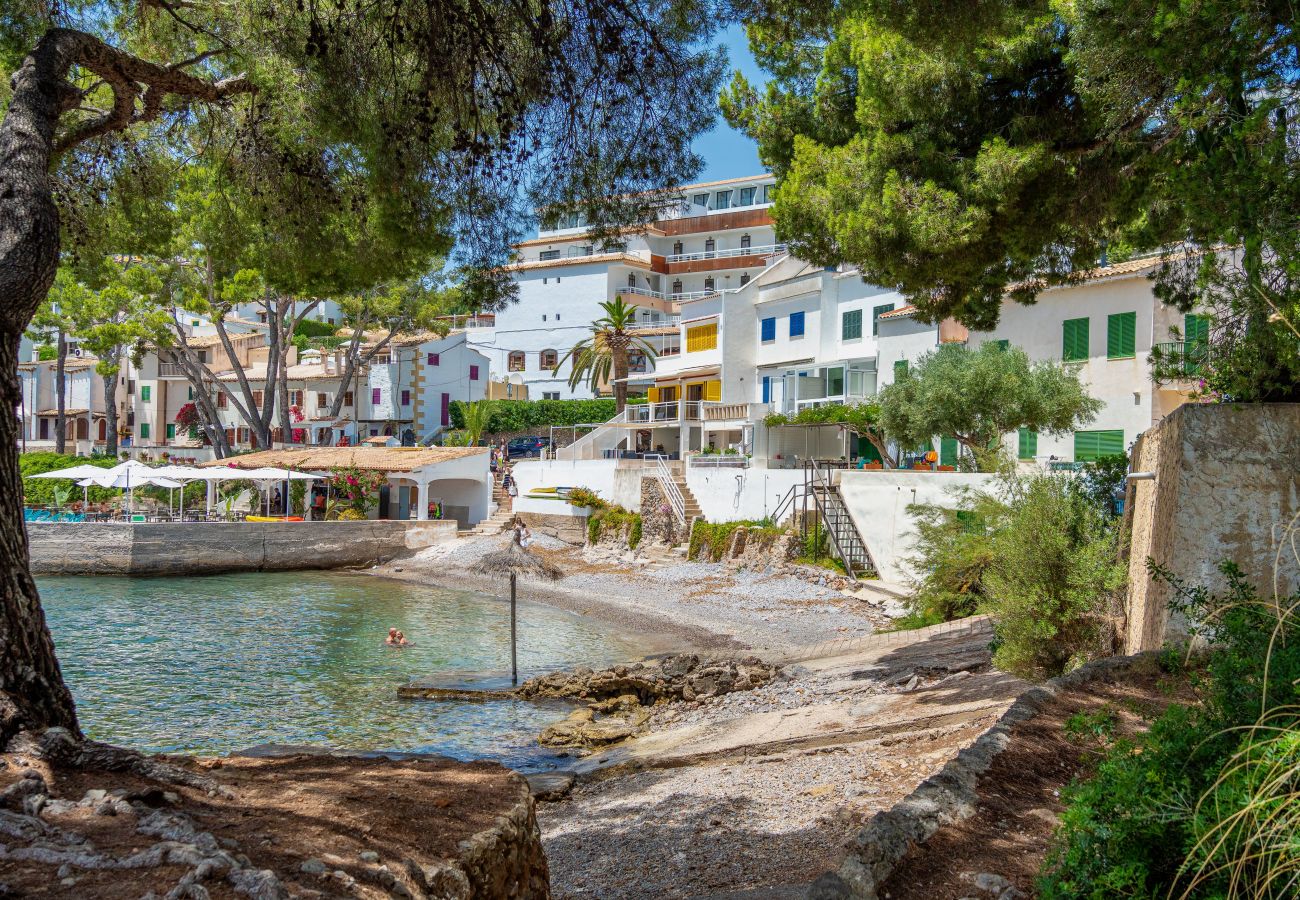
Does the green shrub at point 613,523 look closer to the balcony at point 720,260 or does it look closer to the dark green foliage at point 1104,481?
the dark green foliage at point 1104,481

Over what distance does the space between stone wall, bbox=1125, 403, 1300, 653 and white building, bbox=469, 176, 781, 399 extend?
2006 inches

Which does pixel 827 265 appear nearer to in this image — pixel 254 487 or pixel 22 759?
pixel 22 759

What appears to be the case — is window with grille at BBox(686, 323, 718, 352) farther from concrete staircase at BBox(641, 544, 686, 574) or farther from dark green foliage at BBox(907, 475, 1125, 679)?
dark green foliage at BBox(907, 475, 1125, 679)

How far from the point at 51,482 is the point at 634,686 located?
3870cm

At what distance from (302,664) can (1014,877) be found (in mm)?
18579

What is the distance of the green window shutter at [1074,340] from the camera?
26.7 metres

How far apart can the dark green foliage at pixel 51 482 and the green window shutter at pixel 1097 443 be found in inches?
1470

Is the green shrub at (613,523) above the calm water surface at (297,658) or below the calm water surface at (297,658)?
above

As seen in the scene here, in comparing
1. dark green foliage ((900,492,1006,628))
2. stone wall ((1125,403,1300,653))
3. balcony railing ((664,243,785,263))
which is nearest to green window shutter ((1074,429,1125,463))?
dark green foliage ((900,492,1006,628))

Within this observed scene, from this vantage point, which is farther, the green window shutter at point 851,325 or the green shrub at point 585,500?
the green shrub at point 585,500

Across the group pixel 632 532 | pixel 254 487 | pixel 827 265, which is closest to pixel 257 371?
pixel 254 487

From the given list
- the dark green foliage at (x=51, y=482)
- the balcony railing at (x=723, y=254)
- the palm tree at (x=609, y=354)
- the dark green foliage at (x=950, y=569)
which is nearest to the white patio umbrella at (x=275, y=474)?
the dark green foliage at (x=51, y=482)

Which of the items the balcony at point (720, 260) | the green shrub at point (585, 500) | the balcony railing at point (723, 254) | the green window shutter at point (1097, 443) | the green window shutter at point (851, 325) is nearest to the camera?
the green window shutter at point (1097, 443)

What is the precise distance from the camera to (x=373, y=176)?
29.6ft
